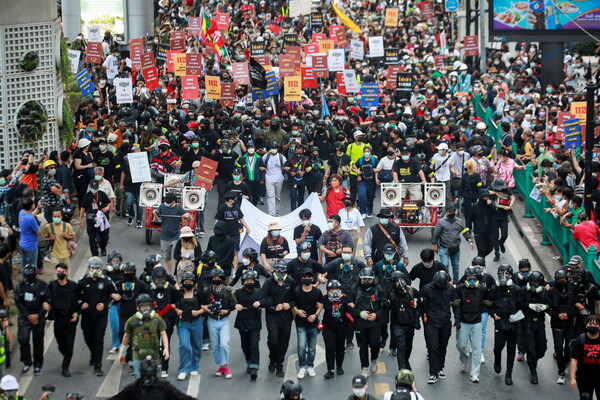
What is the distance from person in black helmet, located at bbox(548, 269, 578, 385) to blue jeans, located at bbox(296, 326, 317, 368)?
326cm

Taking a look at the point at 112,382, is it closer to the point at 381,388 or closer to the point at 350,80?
the point at 381,388

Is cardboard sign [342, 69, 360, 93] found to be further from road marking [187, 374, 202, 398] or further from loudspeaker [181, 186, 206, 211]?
road marking [187, 374, 202, 398]

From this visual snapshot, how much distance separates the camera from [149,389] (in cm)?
1309

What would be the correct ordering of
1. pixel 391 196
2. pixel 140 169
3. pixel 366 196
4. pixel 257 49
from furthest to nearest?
pixel 257 49, pixel 366 196, pixel 140 169, pixel 391 196

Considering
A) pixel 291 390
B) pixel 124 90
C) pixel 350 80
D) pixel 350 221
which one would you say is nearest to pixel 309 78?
pixel 350 80

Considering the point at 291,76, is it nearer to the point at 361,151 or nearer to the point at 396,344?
the point at 361,151

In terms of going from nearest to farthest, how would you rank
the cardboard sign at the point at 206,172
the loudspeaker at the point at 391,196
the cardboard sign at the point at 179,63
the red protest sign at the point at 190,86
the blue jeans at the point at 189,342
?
the blue jeans at the point at 189,342, the cardboard sign at the point at 206,172, the loudspeaker at the point at 391,196, the red protest sign at the point at 190,86, the cardboard sign at the point at 179,63

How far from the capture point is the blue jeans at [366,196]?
24766 mm

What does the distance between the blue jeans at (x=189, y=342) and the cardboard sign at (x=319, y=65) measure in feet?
50.8

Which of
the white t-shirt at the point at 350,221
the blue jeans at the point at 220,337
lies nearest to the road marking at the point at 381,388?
the blue jeans at the point at 220,337

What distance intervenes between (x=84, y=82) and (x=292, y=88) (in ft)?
16.4

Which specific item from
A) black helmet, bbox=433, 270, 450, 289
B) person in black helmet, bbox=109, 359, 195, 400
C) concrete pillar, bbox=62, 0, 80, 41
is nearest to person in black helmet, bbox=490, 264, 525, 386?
black helmet, bbox=433, 270, 450, 289

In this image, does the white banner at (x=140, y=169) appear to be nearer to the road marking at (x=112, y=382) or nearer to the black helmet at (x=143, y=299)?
the road marking at (x=112, y=382)

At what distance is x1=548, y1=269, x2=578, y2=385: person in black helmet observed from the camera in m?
16.7
